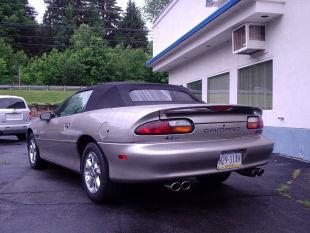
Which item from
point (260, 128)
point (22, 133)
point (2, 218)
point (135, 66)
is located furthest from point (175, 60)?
point (135, 66)

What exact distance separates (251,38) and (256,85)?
3.98 ft

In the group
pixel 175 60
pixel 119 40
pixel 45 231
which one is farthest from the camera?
pixel 119 40

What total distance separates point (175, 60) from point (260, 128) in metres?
10.5

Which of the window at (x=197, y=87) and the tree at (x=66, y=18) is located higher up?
A: the tree at (x=66, y=18)

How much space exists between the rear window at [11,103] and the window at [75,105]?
22.5ft

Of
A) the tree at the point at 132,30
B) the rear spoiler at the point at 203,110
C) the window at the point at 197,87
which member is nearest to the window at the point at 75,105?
the rear spoiler at the point at 203,110

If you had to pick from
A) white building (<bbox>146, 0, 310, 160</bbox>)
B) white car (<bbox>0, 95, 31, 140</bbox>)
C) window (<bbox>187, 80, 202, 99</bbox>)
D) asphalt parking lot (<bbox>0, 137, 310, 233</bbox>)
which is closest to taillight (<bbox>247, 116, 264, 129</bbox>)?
asphalt parking lot (<bbox>0, 137, 310, 233</bbox>)

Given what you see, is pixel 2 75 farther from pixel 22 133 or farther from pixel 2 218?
pixel 2 218

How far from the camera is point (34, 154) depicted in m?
7.09

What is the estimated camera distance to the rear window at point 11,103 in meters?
12.3

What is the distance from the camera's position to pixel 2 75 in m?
49.1

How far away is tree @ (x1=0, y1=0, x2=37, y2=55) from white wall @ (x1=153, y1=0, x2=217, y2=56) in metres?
48.7

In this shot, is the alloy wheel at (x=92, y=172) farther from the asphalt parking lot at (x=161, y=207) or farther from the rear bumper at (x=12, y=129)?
the rear bumper at (x=12, y=129)

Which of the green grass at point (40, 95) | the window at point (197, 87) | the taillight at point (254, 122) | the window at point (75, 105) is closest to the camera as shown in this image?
the taillight at point (254, 122)
